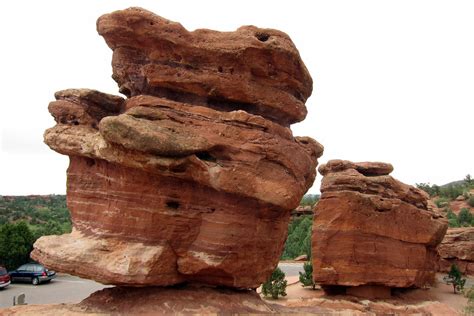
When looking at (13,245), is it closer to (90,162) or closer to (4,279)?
(4,279)

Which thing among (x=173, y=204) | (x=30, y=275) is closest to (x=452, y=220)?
(x=30, y=275)

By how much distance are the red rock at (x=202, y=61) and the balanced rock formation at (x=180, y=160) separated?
3cm

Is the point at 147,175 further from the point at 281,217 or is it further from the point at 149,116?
the point at 281,217

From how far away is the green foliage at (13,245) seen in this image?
32812 mm

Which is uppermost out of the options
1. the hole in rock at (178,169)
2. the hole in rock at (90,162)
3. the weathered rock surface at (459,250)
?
the hole in rock at (90,162)

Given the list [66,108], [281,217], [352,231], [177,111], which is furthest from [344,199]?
[66,108]

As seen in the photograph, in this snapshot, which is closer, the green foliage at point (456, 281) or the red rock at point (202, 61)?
the red rock at point (202, 61)

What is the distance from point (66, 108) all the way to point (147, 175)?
12.4 ft

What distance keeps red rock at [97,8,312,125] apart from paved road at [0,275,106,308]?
16.7m

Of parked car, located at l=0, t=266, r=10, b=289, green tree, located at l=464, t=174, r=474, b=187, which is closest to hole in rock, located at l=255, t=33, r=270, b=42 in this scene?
parked car, located at l=0, t=266, r=10, b=289

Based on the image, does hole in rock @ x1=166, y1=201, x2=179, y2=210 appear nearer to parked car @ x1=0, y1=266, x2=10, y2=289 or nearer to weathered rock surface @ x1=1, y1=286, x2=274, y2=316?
weathered rock surface @ x1=1, y1=286, x2=274, y2=316

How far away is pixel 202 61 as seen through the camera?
503 inches

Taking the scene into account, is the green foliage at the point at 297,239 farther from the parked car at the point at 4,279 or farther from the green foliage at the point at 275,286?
the parked car at the point at 4,279

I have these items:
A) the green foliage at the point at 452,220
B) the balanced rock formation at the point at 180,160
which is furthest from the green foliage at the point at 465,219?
the balanced rock formation at the point at 180,160
